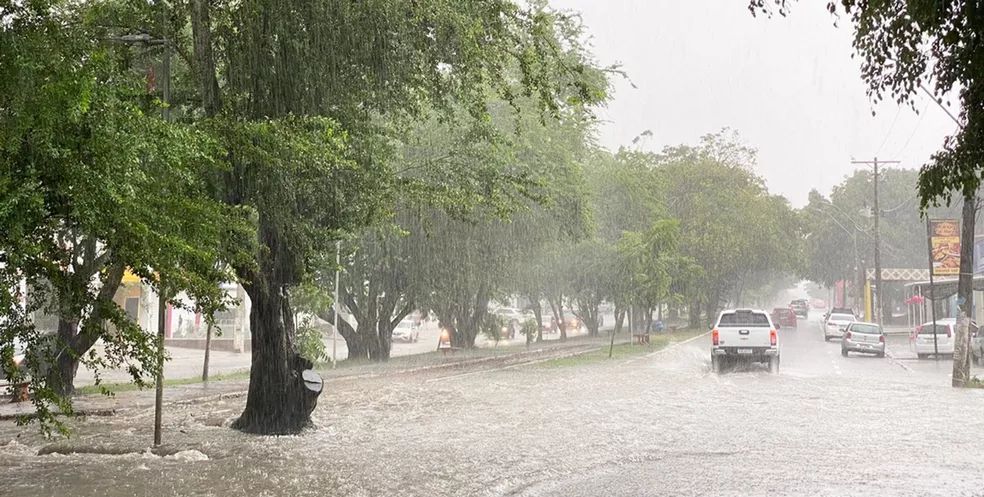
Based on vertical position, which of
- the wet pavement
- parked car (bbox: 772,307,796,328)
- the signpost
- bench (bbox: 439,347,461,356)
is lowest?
the wet pavement

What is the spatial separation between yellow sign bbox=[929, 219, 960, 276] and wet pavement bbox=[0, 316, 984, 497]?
1406 centimetres

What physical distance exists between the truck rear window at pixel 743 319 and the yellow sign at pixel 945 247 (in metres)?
10.8

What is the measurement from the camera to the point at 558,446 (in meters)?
14.0

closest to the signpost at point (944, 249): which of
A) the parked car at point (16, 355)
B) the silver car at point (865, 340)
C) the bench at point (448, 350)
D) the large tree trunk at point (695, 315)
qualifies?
the silver car at point (865, 340)

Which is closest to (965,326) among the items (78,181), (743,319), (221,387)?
(743,319)

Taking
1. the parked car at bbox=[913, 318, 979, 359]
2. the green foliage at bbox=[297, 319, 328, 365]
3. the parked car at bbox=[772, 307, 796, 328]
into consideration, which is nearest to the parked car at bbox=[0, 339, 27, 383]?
the green foliage at bbox=[297, 319, 328, 365]

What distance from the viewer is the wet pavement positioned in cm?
1078

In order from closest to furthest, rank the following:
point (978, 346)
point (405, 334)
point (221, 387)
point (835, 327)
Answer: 1. point (221, 387)
2. point (978, 346)
3. point (835, 327)
4. point (405, 334)

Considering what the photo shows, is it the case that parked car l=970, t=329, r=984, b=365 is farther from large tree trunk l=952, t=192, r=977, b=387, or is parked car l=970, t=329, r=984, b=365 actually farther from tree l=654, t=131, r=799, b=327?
tree l=654, t=131, r=799, b=327

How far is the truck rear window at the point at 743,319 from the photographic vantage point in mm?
28328

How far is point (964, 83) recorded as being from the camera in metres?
8.92

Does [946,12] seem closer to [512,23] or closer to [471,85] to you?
[512,23]

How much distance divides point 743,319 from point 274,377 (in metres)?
17.2

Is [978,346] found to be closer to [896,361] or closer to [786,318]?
[896,361]
